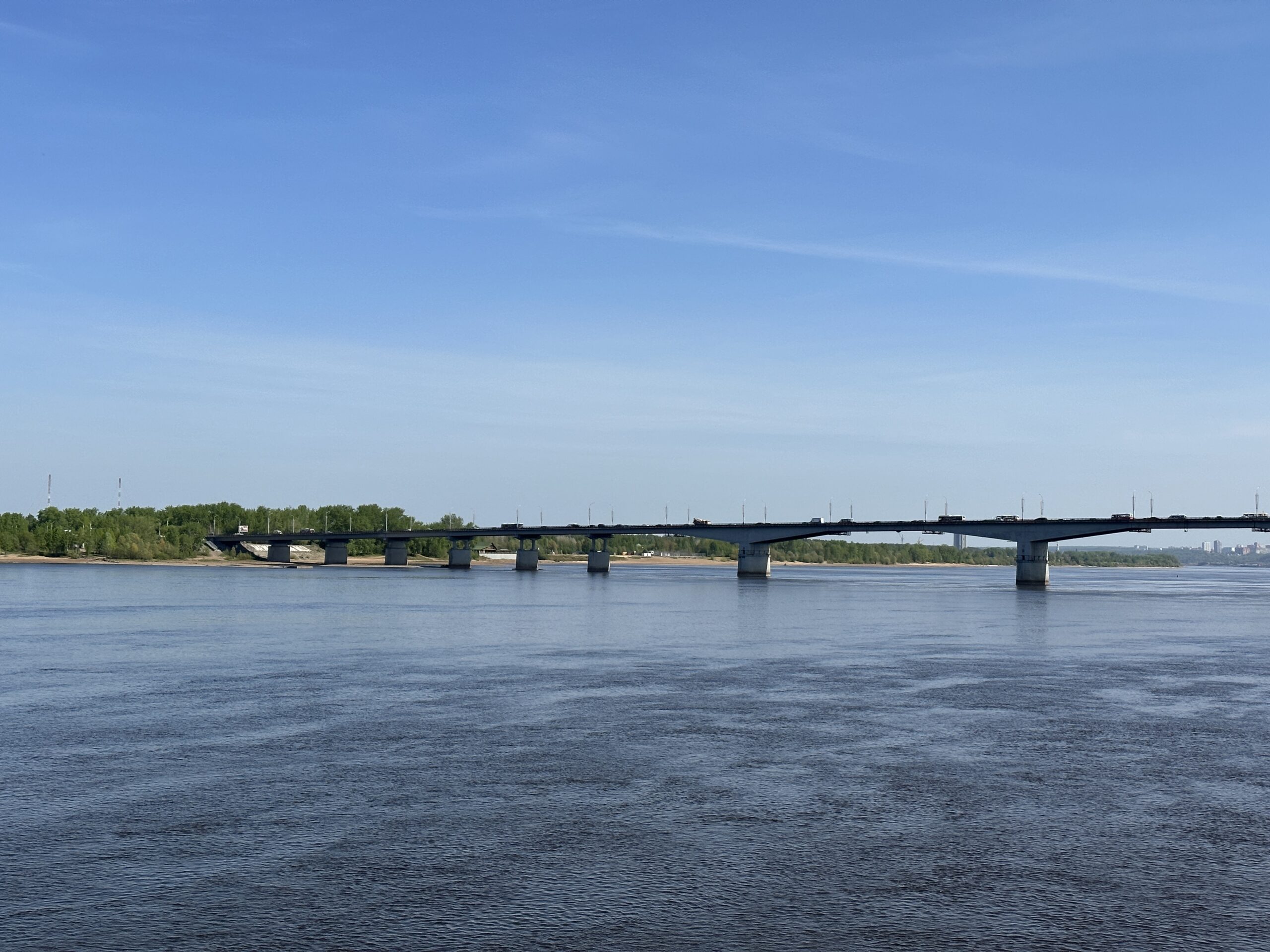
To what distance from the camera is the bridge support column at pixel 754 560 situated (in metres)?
186

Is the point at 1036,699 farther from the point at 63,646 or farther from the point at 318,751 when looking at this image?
the point at 63,646

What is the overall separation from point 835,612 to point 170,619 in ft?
162

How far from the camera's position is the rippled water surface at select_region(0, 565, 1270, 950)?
1550 centimetres

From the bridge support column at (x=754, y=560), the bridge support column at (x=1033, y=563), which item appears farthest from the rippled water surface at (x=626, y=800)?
the bridge support column at (x=754, y=560)

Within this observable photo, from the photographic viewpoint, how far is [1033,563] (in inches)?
6378

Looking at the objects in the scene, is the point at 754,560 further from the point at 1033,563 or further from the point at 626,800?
the point at 626,800

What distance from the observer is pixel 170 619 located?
236 ft

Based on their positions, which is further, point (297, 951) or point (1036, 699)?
point (1036, 699)

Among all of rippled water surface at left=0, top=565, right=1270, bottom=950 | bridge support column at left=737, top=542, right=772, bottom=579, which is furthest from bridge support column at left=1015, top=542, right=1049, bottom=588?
rippled water surface at left=0, top=565, right=1270, bottom=950

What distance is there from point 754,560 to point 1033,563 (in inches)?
1725

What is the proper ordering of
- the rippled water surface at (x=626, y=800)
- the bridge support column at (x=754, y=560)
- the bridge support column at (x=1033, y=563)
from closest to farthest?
1. the rippled water surface at (x=626, y=800)
2. the bridge support column at (x=1033, y=563)
3. the bridge support column at (x=754, y=560)

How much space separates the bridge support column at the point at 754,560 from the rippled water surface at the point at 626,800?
434 feet

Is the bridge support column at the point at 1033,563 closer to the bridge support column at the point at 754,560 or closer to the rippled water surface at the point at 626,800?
the bridge support column at the point at 754,560

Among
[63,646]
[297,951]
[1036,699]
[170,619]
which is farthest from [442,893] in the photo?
[170,619]
